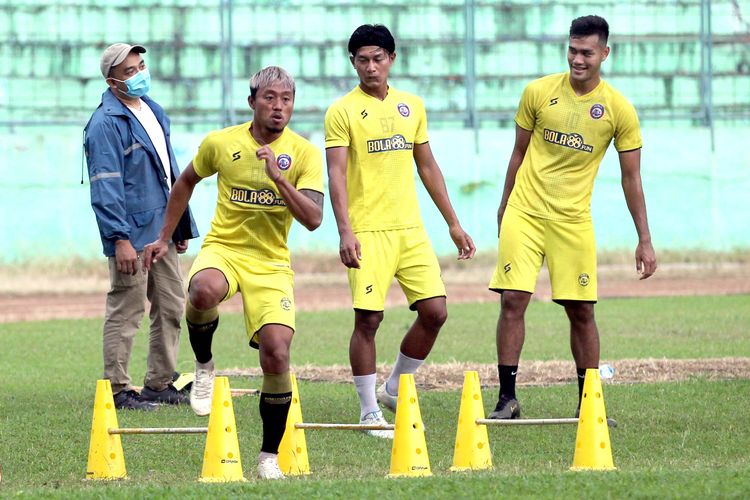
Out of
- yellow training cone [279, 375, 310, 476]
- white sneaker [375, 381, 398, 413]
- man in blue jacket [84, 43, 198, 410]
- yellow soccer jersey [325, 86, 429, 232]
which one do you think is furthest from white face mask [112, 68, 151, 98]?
yellow training cone [279, 375, 310, 476]

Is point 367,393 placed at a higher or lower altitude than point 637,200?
lower

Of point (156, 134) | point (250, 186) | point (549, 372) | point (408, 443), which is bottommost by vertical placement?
point (549, 372)

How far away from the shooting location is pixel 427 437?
28.8 feet

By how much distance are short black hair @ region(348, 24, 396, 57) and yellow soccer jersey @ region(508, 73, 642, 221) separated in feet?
3.76

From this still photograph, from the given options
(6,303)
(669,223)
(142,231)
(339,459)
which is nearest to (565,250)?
(339,459)

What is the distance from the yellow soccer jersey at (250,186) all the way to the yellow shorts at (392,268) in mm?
964

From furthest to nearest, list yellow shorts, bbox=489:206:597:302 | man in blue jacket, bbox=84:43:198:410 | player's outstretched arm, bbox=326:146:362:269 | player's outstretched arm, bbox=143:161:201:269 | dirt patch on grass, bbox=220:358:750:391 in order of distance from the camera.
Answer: dirt patch on grass, bbox=220:358:750:391, man in blue jacket, bbox=84:43:198:410, yellow shorts, bbox=489:206:597:302, player's outstretched arm, bbox=326:146:362:269, player's outstretched arm, bbox=143:161:201:269

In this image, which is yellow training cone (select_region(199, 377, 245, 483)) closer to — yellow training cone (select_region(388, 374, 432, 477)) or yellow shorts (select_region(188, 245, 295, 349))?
yellow shorts (select_region(188, 245, 295, 349))

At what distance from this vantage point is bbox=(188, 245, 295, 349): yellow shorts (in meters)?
7.75

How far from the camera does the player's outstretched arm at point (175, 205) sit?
8.39 metres

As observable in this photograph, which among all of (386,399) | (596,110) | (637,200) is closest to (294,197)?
(386,399)

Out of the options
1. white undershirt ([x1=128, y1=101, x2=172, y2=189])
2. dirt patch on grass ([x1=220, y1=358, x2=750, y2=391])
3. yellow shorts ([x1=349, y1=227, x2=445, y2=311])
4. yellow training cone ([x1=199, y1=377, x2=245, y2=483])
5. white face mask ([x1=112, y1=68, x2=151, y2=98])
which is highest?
white face mask ([x1=112, y1=68, x2=151, y2=98])

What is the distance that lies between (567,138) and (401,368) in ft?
6.25

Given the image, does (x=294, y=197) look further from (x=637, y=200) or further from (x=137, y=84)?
(x=137, y=84)
